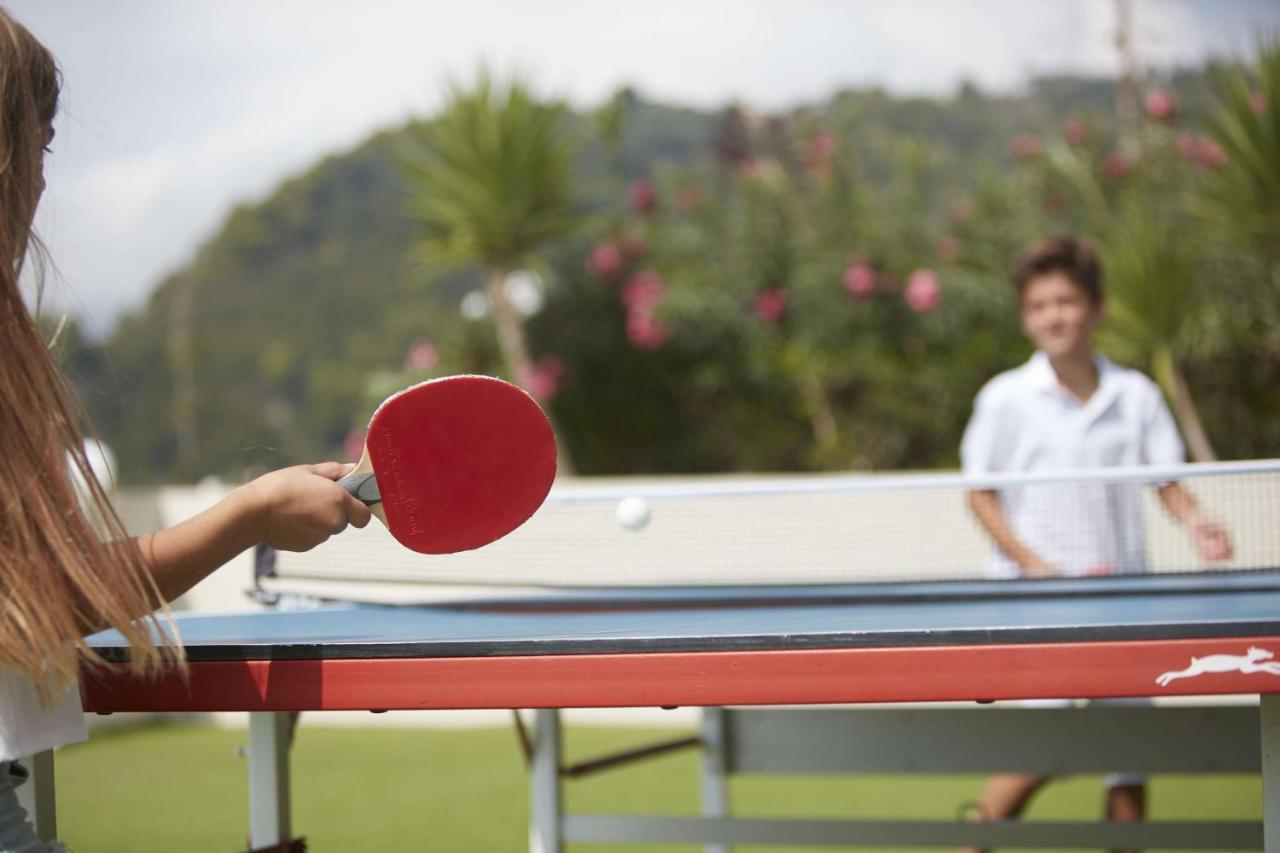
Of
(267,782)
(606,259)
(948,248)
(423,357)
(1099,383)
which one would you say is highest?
(606,259)

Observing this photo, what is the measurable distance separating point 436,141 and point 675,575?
3731mm

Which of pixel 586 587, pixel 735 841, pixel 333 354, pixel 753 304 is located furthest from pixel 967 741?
pixel 333 354

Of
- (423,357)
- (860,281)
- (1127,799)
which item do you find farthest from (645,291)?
(1127,799)

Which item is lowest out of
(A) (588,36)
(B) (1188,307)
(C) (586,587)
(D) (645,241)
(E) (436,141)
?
(C) (586,587)

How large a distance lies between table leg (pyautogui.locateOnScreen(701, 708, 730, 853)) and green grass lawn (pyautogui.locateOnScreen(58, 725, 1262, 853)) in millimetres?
1188

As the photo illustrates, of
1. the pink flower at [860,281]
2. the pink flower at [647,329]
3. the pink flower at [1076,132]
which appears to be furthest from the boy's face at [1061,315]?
the pink flower at [1076,132]

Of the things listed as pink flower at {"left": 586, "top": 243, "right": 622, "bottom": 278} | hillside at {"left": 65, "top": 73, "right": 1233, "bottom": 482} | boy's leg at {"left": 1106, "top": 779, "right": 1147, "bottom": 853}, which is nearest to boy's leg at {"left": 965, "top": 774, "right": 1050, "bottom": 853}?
boy's leg at {"left": 1106, "top": 779, "right": 1147, "bottom": 853}

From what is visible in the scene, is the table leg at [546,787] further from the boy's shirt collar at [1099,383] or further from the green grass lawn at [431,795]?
the green grass lawn at [431,795]

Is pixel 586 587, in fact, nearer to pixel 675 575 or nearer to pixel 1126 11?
pixel 675 575

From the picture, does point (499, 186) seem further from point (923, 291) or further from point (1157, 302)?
point (1157, 302)

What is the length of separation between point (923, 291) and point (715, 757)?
489cm

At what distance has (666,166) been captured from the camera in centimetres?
954

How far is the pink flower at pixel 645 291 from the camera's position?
8.66 m

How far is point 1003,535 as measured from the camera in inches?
145
